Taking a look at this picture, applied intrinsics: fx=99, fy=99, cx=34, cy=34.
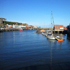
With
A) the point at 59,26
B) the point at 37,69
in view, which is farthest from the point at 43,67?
the point at 59,26

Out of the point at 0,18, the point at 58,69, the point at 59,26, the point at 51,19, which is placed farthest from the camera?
the point at 0,18

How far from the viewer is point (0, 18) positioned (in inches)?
6555

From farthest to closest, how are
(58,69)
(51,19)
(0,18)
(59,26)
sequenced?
(0,18) → (59,26) → (51,19) → (58,69)

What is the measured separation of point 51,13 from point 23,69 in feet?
119

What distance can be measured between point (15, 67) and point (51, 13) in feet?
118

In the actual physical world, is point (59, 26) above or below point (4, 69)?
above

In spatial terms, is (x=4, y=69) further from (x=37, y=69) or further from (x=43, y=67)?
(x=43, y=67)

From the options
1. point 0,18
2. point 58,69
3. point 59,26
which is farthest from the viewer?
point 0,18

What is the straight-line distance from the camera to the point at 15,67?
11.6 m

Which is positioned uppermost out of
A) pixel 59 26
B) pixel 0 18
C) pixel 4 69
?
pixel 0 18

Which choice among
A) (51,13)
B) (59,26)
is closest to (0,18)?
(59,26)

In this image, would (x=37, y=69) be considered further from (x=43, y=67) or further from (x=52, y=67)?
(x=52, y=67)

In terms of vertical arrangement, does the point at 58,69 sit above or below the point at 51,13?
below

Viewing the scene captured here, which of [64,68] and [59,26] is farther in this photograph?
[59,26]
